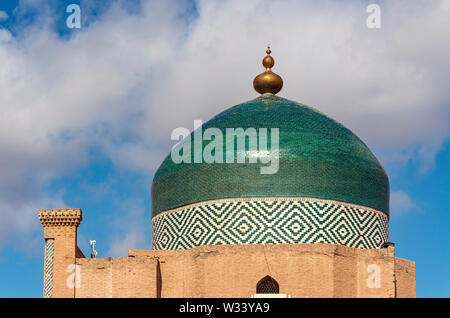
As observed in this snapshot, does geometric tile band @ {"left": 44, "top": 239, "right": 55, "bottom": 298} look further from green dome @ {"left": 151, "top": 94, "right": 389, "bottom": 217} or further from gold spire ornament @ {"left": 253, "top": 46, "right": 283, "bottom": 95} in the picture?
gold spire ornament @ {"left": 253, "top": 46, "right": 283, "bottom": 95}

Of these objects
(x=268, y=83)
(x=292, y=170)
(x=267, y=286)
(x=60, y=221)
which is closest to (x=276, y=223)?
(x=292, y=170)

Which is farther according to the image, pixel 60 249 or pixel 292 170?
pixel 292 170

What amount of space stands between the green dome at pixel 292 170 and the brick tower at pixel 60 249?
6.23ft

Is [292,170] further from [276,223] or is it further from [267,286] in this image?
[267,286]

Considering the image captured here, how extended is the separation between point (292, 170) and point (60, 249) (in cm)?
395

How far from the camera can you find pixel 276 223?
15.9 meters

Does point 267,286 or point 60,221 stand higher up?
point 60,221

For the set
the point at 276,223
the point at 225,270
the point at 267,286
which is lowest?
the point at 267,286

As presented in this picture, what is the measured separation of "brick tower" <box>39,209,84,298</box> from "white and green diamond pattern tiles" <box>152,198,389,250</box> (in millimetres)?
1788

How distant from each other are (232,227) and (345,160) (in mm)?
2307

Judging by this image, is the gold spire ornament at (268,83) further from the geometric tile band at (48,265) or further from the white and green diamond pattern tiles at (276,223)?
the geometric tile band at (48,265)

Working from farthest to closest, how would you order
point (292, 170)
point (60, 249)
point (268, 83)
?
point (268, 83), point (292, 170), point (60, 249)

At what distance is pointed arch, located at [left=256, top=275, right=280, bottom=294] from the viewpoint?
1514cm

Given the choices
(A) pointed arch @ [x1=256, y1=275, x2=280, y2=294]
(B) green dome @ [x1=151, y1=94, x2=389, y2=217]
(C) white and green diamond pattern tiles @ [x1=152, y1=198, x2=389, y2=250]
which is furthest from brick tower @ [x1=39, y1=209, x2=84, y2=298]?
(A) pointed arch @ [x1=256, y1=275, x2=280, y2=294]
